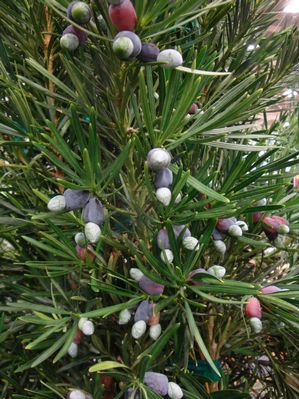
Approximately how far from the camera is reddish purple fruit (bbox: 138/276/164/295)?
1.23ft

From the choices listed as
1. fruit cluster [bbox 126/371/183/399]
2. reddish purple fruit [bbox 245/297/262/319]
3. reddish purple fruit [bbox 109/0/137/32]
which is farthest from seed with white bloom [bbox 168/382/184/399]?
reddish purple fruit [bbox 109/0/137/32]

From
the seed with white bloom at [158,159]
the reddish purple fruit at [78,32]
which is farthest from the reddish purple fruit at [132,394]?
the reddish purple fruit at [78,32]

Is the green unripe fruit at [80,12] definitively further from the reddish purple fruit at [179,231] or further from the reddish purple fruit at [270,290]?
the reddish purple fruit at [270,290]

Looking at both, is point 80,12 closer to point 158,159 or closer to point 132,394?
point 158,159

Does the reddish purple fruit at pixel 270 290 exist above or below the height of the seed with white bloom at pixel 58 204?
below

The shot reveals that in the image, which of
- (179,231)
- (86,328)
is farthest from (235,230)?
(86,328)

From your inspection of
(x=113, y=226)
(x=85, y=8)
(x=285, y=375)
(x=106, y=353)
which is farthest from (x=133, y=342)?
(x=85, y=8)

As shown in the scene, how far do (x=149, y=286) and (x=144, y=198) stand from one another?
0.10 metres

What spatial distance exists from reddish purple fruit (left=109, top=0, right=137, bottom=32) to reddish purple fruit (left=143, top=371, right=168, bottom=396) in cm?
32

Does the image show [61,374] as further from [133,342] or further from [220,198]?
[220,198]

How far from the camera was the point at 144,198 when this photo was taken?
17.2 inches

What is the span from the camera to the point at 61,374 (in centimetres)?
52

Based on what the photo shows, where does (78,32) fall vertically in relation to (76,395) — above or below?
above

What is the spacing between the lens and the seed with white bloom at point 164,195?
32cm
